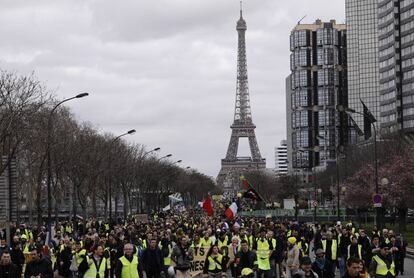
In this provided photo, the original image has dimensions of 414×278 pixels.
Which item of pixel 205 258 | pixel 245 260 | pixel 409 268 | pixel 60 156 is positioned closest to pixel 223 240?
pixel 205 258

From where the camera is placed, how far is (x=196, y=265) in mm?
23328

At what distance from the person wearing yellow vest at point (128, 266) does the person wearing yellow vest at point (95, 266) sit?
1.71 metres

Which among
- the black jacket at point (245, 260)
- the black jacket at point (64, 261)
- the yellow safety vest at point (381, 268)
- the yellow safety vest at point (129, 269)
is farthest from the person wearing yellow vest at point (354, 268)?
the black jacket at point (64, 261)

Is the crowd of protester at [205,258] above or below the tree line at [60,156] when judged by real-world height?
below

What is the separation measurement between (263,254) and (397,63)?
377 ft

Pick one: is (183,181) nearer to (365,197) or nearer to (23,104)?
(365,197)

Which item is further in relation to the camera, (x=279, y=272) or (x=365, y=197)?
(x=365, y=197)

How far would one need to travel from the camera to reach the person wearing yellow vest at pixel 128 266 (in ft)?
50.9

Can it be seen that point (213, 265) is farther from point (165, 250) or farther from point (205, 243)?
point (205, 243)

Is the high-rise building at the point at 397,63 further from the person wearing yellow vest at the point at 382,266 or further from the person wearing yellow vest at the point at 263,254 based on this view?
the person wearing yellow vest at the point at 382,266

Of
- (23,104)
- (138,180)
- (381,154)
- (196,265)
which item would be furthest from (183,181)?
(196,265)

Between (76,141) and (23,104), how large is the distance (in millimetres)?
21935

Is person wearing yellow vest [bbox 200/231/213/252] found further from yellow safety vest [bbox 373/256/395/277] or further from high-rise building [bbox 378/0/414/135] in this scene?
high-rise building [bbox 378/0/414/135]

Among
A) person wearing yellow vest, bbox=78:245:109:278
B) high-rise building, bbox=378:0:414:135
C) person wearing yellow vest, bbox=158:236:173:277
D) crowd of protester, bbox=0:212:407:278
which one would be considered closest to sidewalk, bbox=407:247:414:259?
crowd of protester, bbox=0:212:407:278
